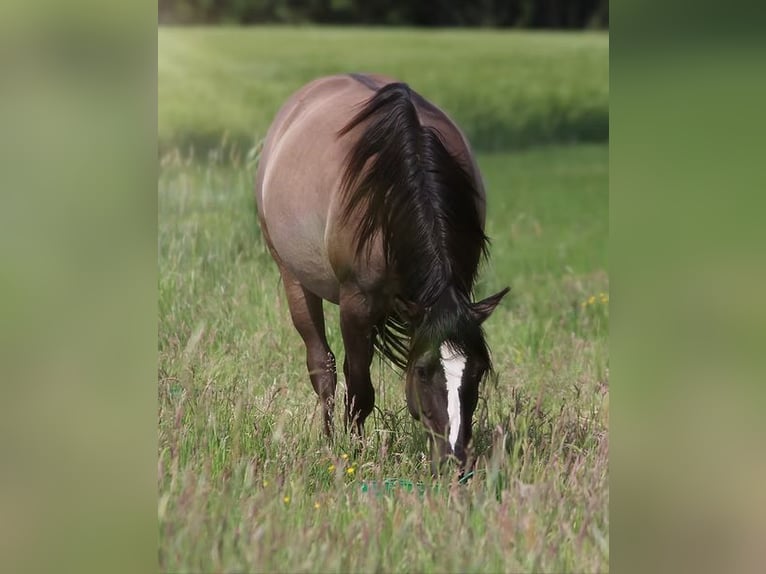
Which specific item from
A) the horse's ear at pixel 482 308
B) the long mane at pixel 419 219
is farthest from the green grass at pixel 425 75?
the horse's ear at pixel 482 308

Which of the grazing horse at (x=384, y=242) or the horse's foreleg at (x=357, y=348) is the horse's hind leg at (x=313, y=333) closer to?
the grazing horse at (x=384, y=242)

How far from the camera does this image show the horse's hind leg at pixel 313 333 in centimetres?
498

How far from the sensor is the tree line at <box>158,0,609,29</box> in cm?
2938

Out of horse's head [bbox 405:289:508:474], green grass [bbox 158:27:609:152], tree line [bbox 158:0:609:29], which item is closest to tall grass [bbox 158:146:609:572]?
horse's head [bbox 405:289:508:474]

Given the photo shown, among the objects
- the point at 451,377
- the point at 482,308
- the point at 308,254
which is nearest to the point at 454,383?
the point at 451,377

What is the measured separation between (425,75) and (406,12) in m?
10.2

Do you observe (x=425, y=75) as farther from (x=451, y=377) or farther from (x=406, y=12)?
(x=451, y=377)

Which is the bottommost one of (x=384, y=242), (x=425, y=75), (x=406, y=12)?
(x=384, y=242)

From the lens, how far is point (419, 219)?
385cm

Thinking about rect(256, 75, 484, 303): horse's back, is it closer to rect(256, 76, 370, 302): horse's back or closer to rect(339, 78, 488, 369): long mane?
rect(256, 76, 370, 302): horse's back

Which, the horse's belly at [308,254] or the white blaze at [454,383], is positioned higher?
the horse's belly at [308,254]
